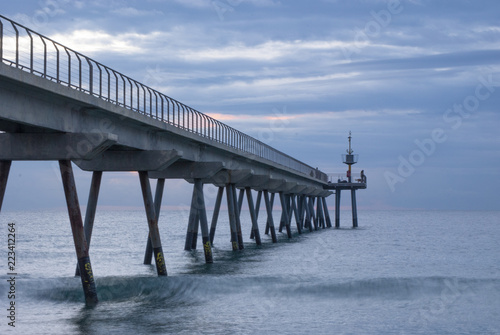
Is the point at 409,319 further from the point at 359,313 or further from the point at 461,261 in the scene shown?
the point at 461,261

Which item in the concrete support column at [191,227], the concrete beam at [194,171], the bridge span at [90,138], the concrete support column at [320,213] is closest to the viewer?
the bridge span at [90,138]

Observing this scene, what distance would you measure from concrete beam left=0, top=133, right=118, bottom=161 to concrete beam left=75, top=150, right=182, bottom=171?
612 cm

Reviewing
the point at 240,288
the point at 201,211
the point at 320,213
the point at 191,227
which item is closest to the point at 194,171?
the point at 201,211

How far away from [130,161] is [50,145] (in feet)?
22.3

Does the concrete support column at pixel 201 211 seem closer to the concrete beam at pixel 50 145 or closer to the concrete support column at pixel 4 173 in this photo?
the concrete beam at pixel 50 145

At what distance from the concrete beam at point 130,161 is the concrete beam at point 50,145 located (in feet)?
20.1

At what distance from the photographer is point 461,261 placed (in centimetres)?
4522

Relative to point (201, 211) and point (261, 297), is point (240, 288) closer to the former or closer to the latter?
point (261, 297)

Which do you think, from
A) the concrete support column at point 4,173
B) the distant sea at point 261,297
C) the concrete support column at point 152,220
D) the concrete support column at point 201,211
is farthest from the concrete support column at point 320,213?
the concrete support column at point 4,173

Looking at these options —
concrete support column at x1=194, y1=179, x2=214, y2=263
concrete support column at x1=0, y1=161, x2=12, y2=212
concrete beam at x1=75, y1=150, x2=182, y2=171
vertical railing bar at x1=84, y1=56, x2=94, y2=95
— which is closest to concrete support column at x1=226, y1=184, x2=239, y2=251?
concrete support column at x1=194, y1=179, x2=214, y2=263

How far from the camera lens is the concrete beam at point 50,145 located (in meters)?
19.7

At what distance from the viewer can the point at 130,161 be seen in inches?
1040

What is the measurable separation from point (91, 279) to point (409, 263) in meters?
26.4

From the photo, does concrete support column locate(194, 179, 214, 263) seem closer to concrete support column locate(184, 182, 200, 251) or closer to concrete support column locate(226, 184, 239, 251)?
concrete support column locate(184, 182, 200, 251)
